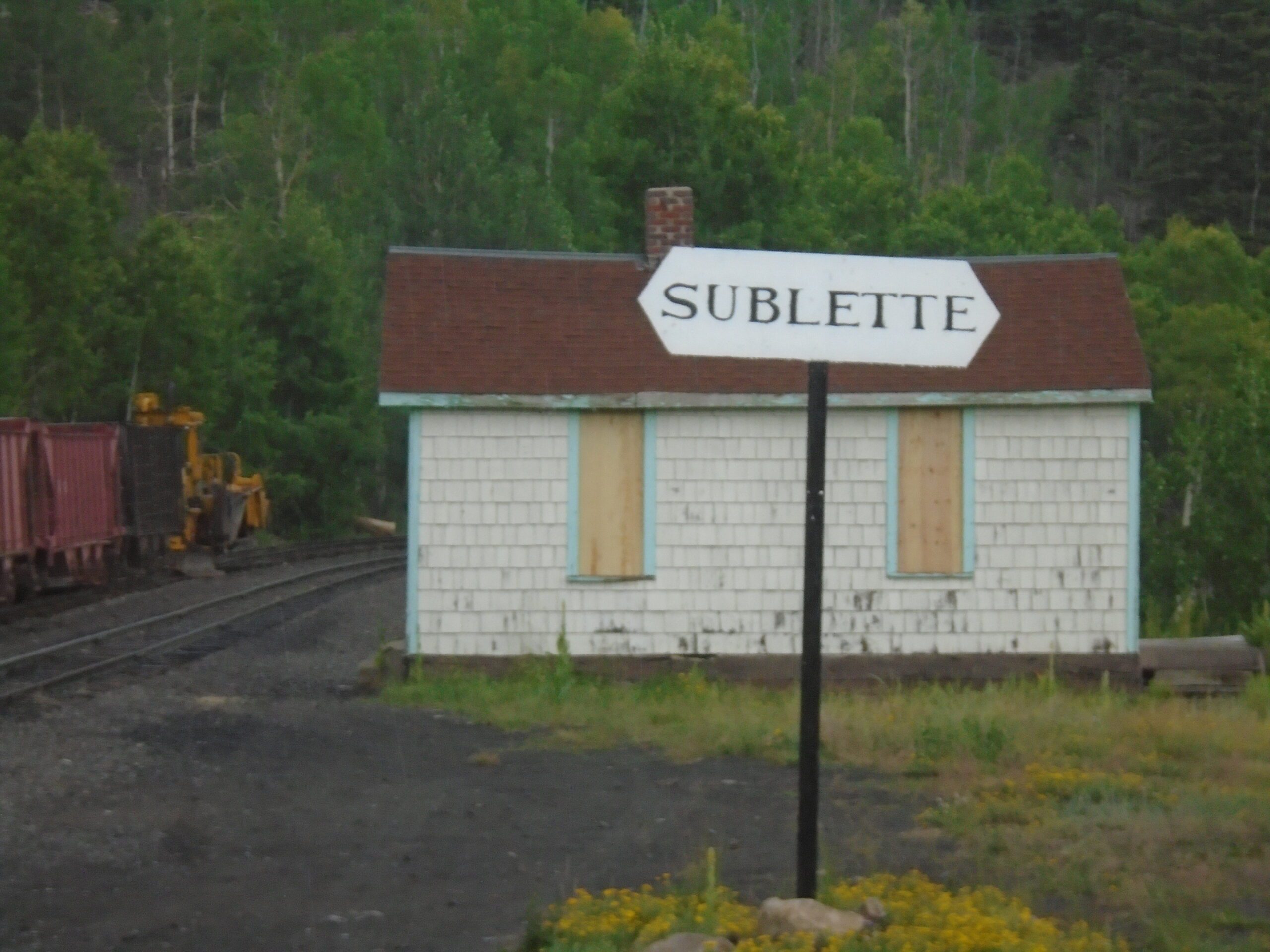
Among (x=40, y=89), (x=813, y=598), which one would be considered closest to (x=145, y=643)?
(x=813, y=598)

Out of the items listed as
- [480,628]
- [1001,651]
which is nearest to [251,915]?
[480,628]

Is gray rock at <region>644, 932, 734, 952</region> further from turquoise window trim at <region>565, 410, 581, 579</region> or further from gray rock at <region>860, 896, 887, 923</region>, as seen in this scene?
turquoise window trim at <region>565, 410, 581, 579</region>

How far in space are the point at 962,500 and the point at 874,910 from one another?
28.7ft

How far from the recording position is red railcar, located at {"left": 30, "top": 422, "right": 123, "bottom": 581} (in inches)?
984

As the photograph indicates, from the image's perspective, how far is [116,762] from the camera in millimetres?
11922

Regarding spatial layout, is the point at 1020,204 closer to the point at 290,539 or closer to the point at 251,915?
the point at 290,539

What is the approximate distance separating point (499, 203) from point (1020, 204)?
17513 mm

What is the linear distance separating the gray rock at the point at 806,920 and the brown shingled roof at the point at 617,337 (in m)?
8.62

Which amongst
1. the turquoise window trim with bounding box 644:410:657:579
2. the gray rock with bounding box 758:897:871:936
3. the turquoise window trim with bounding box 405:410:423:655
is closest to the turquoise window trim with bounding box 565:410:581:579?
the turquoise window trim with bounding box 644:410:657:579

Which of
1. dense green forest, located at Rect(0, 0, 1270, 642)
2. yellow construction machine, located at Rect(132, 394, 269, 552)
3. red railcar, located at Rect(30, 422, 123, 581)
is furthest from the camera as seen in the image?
dense green forest, located at Rect(0, 0, 1270, 642)

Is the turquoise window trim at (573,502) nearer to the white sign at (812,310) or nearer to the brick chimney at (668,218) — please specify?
the brick chimney at (668,218)

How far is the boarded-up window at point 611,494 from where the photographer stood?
49.4 feet

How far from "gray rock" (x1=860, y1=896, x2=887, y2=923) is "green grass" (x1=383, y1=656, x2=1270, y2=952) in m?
0.91

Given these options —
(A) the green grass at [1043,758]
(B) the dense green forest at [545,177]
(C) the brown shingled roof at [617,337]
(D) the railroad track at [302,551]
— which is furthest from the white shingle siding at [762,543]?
(D) the railroad track at [302,551]
